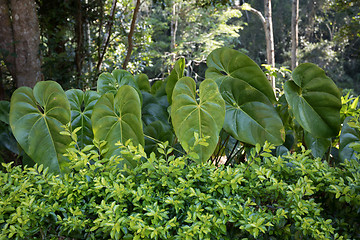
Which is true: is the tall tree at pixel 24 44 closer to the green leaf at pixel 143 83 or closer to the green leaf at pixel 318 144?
the green leaf at pixel 143 83

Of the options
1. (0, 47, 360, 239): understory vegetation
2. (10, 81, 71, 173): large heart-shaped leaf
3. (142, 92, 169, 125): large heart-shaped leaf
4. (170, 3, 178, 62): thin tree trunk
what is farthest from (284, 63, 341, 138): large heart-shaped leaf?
(170, 3, 178, 62): thin tree trunk

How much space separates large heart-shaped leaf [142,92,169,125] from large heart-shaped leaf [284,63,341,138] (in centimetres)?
56

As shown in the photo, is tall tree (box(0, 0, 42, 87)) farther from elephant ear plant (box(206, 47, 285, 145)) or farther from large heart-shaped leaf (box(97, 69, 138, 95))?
elephant ear plant (box(206, 47, 285, 145))

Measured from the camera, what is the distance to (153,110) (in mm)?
1499

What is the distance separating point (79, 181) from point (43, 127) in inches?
13.6

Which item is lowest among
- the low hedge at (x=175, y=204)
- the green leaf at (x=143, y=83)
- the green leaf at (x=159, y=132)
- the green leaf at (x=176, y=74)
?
the low hedge at (x=175, y=204)

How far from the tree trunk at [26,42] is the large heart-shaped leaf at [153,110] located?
4.67ft

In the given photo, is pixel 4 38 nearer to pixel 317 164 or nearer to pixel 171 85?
pixel 171 85

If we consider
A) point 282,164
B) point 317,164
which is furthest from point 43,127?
point 317,164

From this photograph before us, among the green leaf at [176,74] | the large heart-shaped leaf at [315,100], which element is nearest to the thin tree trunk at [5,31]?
the green leaf at [176,74]

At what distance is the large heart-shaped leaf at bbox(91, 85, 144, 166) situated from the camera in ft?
3.74

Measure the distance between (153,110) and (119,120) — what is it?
350 millimetres

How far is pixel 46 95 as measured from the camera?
1.20 m

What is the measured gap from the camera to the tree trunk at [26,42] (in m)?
2.46
